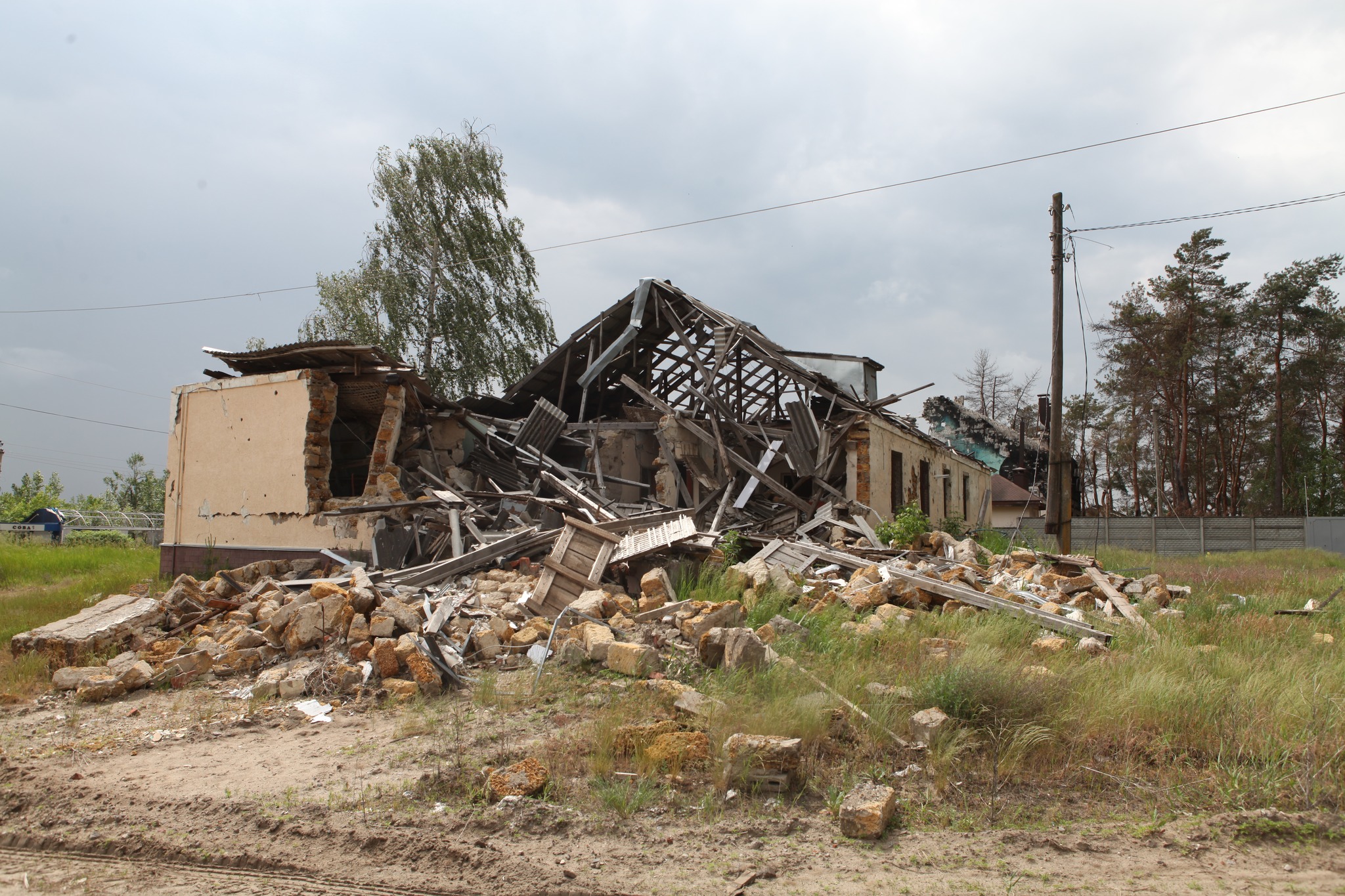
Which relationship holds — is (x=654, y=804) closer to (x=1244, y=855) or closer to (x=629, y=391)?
(x=1244, y=855)

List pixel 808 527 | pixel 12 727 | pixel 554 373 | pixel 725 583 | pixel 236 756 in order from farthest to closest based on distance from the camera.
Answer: pixel 554 373
pixel 808 527
pixel 725 583
pixel 12 727
pixel 236 756

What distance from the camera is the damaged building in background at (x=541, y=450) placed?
1195cm

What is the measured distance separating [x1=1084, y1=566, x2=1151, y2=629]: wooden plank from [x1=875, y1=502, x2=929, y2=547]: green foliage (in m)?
2.35

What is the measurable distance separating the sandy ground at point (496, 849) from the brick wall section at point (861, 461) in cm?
997

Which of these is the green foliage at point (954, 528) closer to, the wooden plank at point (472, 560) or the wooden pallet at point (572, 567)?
the wooden plank at point (472, 560)

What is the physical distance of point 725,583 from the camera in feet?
28.9

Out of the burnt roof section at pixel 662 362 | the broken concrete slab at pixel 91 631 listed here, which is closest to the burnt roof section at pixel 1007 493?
the burnt roof section at pixel 662 362

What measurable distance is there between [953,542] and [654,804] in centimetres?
911

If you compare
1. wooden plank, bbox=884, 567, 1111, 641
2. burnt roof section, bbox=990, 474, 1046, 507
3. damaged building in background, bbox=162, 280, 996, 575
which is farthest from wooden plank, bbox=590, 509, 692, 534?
burnt roof section, bbox=990, 474, 1046, 507

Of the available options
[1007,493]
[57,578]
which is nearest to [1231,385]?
[1007,493]

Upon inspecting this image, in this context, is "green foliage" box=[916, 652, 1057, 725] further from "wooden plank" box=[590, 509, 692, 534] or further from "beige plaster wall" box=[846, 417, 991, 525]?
"beige plaster wall" box=[846, 417, 991, 525]

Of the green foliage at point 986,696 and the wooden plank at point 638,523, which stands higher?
the wooden plank at point 638,523

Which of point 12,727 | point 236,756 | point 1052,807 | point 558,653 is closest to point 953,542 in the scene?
point 558,653

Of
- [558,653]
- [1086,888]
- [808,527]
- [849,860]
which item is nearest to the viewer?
[1086,888]
